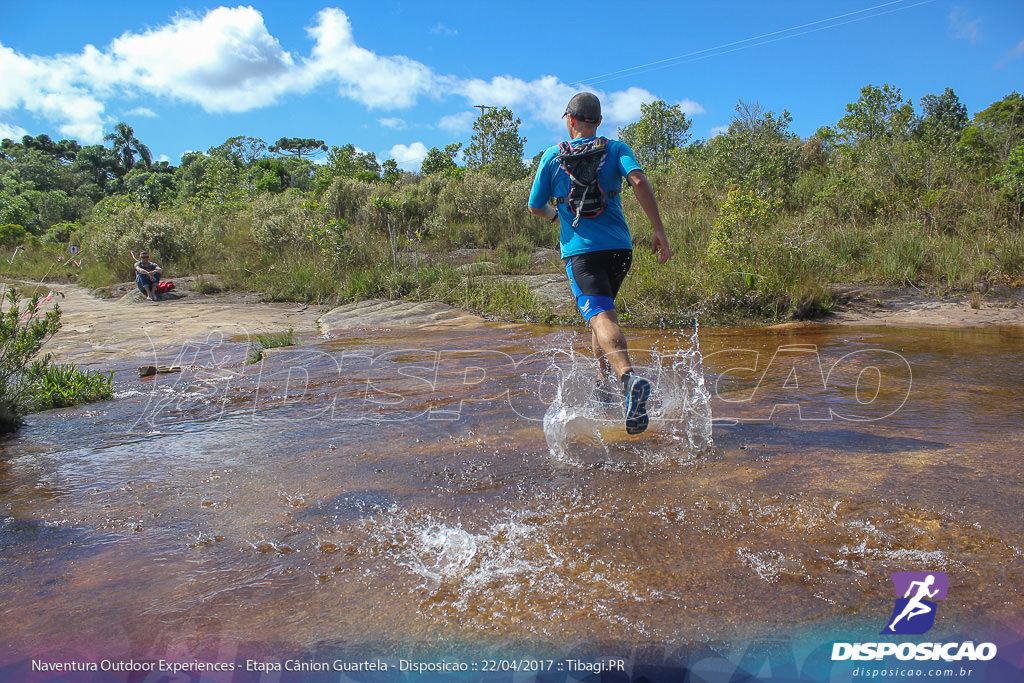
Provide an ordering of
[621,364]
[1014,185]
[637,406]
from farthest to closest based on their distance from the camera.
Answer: [1014,185] → [621,364] → [637,406]

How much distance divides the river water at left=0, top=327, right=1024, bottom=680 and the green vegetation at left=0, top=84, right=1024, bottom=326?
Answer: 203cm

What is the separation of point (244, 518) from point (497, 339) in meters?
4.89

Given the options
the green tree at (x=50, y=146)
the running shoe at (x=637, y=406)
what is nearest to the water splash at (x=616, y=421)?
the running shoe at (x=637, y=406)

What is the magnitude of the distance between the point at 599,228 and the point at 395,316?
6.48m

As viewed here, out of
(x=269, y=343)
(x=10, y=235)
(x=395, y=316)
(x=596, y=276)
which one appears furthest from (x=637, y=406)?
(x=10, y=235)

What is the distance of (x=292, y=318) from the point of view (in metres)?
10.1

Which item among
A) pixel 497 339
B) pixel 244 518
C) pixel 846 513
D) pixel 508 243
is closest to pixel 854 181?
pixel 508 243

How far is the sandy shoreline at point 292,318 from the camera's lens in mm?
7258

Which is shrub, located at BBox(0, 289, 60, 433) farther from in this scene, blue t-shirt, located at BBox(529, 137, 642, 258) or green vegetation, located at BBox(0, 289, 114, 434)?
blue t-shirt, located at BBox(529, 137, 642, 258)

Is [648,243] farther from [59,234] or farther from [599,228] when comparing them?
[59,234]

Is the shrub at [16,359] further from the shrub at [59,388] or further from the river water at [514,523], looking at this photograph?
the river water at [514,523]

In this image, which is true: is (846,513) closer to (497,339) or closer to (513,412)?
(513,412)

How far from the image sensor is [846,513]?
2.16 m

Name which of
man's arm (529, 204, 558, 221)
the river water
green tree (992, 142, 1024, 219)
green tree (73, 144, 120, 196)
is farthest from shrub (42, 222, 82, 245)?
green tree (73, 144, 120, 196)
